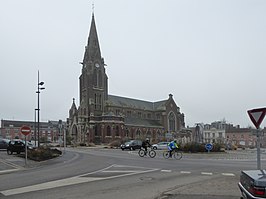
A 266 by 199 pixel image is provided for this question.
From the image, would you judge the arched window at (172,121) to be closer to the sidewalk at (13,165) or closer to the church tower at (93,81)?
the church tower at (93,81)

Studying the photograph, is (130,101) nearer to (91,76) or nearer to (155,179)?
(91,76)

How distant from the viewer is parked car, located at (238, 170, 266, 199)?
201 inches

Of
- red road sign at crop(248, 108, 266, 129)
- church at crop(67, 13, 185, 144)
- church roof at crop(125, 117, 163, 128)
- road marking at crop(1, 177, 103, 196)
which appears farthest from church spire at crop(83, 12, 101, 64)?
red road sign at crop(248, 108, 266, 129)

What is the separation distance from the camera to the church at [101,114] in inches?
3413

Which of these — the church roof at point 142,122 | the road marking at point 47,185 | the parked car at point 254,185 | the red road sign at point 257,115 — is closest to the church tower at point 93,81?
the church roof at point 142,122

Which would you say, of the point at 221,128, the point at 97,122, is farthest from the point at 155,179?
the point at 221,128

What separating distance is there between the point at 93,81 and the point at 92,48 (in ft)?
32.1

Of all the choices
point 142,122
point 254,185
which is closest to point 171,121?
point 142,122

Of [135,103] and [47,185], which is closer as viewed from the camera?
[47,185]

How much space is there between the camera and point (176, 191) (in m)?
9.83

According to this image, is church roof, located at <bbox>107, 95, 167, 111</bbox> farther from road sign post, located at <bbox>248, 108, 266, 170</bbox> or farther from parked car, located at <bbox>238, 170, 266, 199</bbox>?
parked car, located at <bbox>238, 170, 266, 199</bbox>

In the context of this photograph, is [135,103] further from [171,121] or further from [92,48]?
[92,48]

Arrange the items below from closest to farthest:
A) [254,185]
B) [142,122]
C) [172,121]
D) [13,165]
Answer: [254,185] → [13,165] → [142,122] → [172,121]

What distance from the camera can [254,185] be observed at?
5.26 metres
